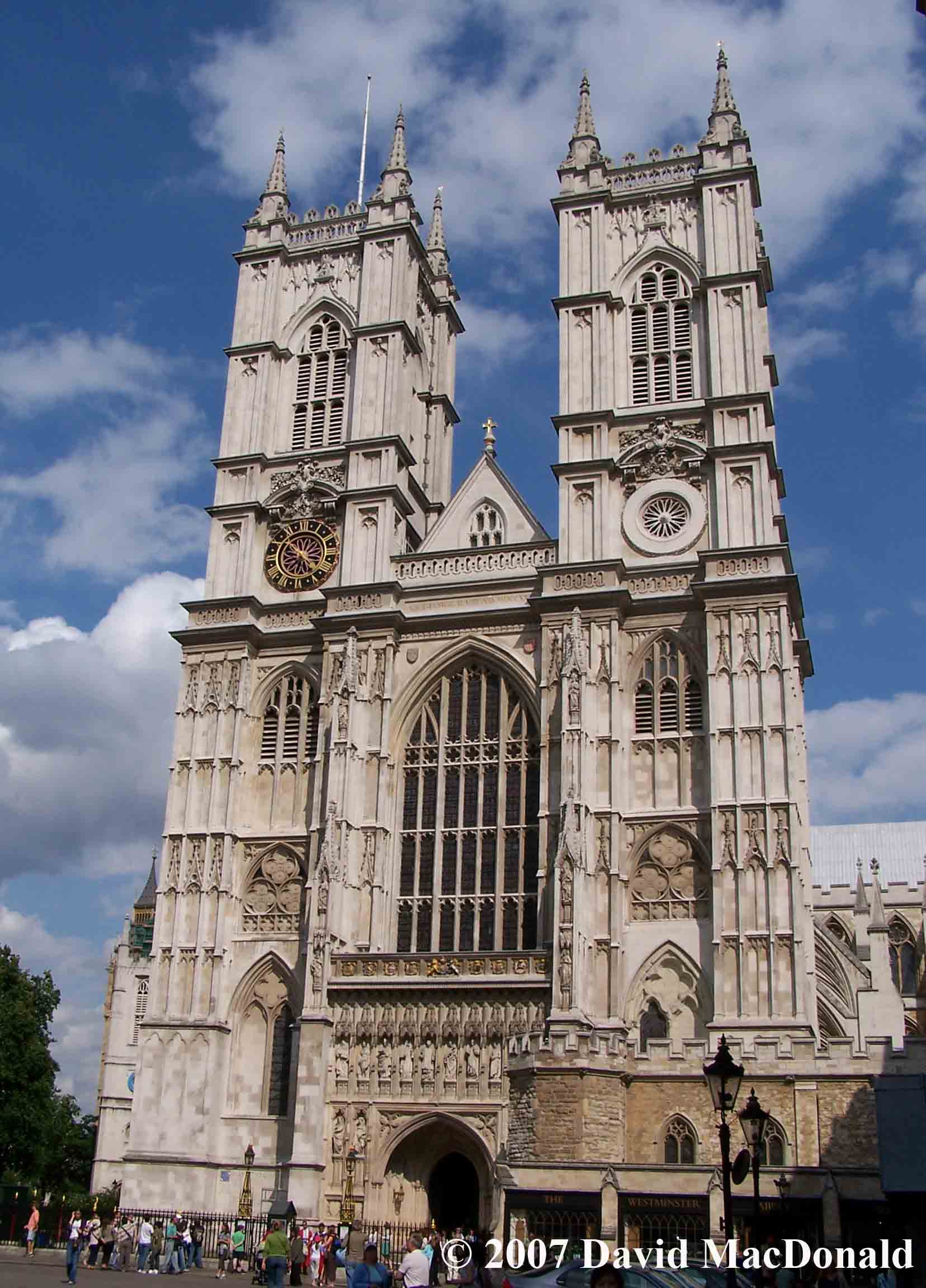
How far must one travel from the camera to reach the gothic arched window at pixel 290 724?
39031 mm

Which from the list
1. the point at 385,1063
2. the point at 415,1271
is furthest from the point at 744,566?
the point at 415,1271

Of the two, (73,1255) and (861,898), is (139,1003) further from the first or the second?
(73,1255)

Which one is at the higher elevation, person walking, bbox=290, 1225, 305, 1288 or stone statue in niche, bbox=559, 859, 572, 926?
stone statue in niche, bbox=559, 859, 572, 926

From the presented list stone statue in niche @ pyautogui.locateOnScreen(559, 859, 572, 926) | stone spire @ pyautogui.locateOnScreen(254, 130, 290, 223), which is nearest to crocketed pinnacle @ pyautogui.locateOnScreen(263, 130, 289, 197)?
stone spire @ pyautogui.locateOnScreen(254, 130, 290, 223)

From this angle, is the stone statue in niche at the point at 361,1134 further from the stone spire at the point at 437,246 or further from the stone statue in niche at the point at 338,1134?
the stone spire at the point at 437,246

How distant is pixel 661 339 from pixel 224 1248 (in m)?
26.4

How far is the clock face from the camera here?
134ft

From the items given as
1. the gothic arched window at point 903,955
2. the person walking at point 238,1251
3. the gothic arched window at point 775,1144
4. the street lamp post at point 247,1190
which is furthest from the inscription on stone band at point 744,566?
the gothic arched window at point 903,955

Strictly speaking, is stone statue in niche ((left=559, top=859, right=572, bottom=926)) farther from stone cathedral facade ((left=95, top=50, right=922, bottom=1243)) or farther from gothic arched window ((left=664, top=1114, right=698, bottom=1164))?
gothic arched window ((left=664, top=1114, right=698, bottom=1164))

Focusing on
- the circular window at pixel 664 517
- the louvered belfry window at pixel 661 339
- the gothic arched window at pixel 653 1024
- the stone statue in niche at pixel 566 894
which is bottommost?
the gothic arched window at pixel 653 1024

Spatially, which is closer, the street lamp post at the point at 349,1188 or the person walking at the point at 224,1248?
the person walking at the point at 224,1248

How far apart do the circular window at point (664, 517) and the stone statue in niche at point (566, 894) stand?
32.2 feet

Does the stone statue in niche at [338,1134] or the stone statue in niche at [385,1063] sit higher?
the stone statue in niche at [385,1063]

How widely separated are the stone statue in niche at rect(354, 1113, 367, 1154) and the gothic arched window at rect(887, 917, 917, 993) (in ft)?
93.0
